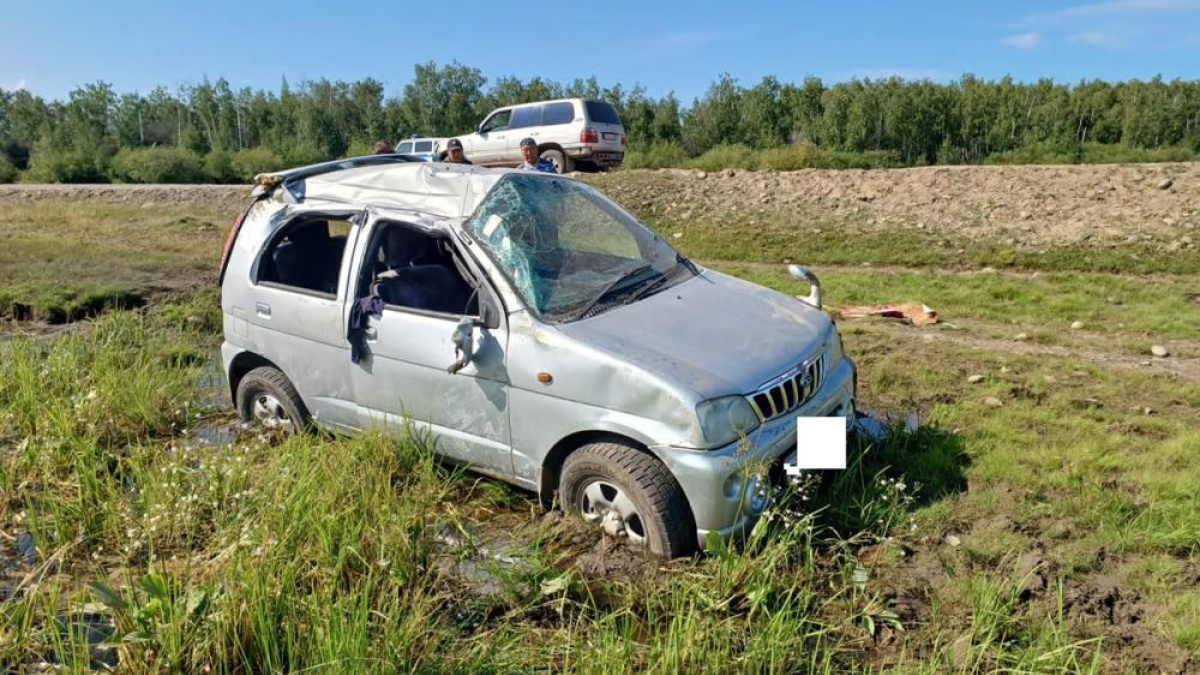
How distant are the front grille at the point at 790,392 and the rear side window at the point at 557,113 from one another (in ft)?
49.7

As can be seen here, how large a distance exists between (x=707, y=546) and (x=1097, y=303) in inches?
278

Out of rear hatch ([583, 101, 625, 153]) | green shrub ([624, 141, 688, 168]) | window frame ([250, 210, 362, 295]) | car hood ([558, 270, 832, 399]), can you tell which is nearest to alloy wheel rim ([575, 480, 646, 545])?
car hood ([558, 270, 832, 399])

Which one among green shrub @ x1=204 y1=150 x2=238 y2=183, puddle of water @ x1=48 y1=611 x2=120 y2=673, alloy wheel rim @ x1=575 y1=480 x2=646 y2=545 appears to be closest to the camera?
puddle of water @ x1=48 y1=611 x2=120 y2=673

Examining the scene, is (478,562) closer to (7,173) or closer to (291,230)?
(291,230)

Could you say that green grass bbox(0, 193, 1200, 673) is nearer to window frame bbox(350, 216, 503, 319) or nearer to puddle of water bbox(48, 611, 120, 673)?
puddle of water bbox(48, 611, 120, 673)

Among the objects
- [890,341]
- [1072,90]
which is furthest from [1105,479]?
[1072,90]

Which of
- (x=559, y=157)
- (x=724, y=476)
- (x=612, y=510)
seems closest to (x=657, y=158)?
(x=559, y=157)

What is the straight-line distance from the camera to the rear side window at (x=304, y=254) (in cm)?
480

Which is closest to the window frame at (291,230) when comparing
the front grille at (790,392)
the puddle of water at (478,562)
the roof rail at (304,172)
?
the roof rail at (304,172)

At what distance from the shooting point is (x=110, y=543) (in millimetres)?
3684

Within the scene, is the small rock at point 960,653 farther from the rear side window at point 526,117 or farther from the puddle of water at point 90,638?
the rear side window at point 526,117

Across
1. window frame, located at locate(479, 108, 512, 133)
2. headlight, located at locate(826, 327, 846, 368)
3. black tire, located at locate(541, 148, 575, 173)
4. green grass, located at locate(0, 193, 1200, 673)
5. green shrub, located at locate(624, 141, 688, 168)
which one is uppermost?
window frame, located at locate(479, 108, 512, 133)

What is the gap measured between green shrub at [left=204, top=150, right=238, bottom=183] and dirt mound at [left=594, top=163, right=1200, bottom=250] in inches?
985

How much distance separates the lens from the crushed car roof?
14.3 ft
